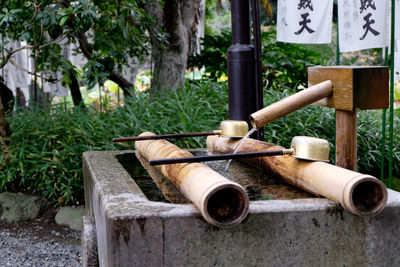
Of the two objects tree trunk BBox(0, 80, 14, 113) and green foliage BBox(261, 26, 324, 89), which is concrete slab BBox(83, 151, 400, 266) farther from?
green foliage BBox(261, 26, 324, 89)

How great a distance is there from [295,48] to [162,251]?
6.25 m

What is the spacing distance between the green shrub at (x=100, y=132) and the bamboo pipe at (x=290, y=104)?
279 centimetres

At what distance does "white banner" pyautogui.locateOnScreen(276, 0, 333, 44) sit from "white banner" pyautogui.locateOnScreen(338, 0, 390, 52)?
1.30 ft

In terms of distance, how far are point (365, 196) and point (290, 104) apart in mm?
436

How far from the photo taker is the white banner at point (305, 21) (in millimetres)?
5371

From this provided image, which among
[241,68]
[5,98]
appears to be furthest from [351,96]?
[5,98]

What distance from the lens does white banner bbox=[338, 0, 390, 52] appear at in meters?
4.48

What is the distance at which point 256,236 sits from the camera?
1.57m

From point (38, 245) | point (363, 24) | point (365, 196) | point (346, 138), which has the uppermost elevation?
point (363, 24)

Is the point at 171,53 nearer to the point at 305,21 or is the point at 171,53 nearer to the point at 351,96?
the point at 305,21

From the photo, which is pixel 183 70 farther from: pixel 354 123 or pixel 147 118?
pixel 354 123

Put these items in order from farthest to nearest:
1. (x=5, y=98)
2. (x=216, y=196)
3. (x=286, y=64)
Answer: (x=286, y=64), (x=5, y=98), (x=216, y=196)

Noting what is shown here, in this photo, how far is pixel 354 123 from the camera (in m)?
1.92

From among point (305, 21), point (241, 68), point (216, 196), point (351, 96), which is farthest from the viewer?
point (305, 21)
